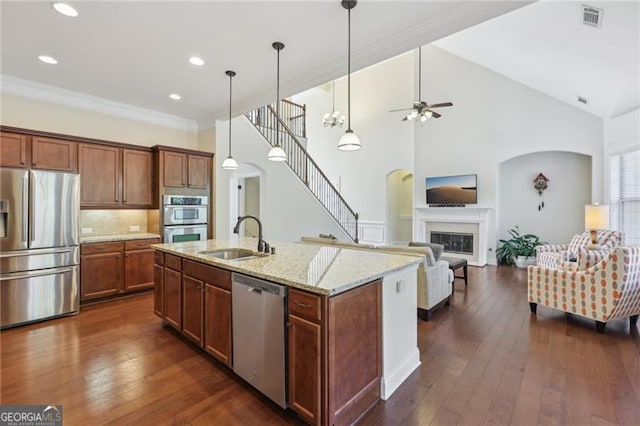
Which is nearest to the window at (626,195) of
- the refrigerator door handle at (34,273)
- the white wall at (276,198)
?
the white wall at (276,198)

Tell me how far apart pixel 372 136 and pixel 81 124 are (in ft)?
23.9

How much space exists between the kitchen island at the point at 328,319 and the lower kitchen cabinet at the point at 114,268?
2.02m

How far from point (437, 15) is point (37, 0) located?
11.0 feet

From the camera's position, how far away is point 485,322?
11.9 ft

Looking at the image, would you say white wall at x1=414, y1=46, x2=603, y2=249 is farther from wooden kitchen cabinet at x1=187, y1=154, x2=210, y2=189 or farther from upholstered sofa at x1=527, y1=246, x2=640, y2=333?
wooden kitchen cabinet at x1=187, y1=154, x2=210, y2=189

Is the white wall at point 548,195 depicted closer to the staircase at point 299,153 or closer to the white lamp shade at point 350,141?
the staircase at point 299,153

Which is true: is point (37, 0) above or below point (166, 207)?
above

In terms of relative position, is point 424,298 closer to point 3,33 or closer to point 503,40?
point 503,40

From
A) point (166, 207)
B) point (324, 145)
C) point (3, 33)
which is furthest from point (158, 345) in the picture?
point (324, 145)

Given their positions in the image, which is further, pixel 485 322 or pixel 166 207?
pixel 166 207

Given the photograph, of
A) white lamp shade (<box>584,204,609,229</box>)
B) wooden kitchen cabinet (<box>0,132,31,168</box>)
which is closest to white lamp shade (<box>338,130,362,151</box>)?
wooden kitchen cabinet (<box>0,132,31,168</box>)

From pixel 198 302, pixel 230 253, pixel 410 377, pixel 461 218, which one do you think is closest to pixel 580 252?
pixel 410 377

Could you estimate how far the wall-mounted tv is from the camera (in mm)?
7291

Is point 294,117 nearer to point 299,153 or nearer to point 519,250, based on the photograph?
point 299,153
